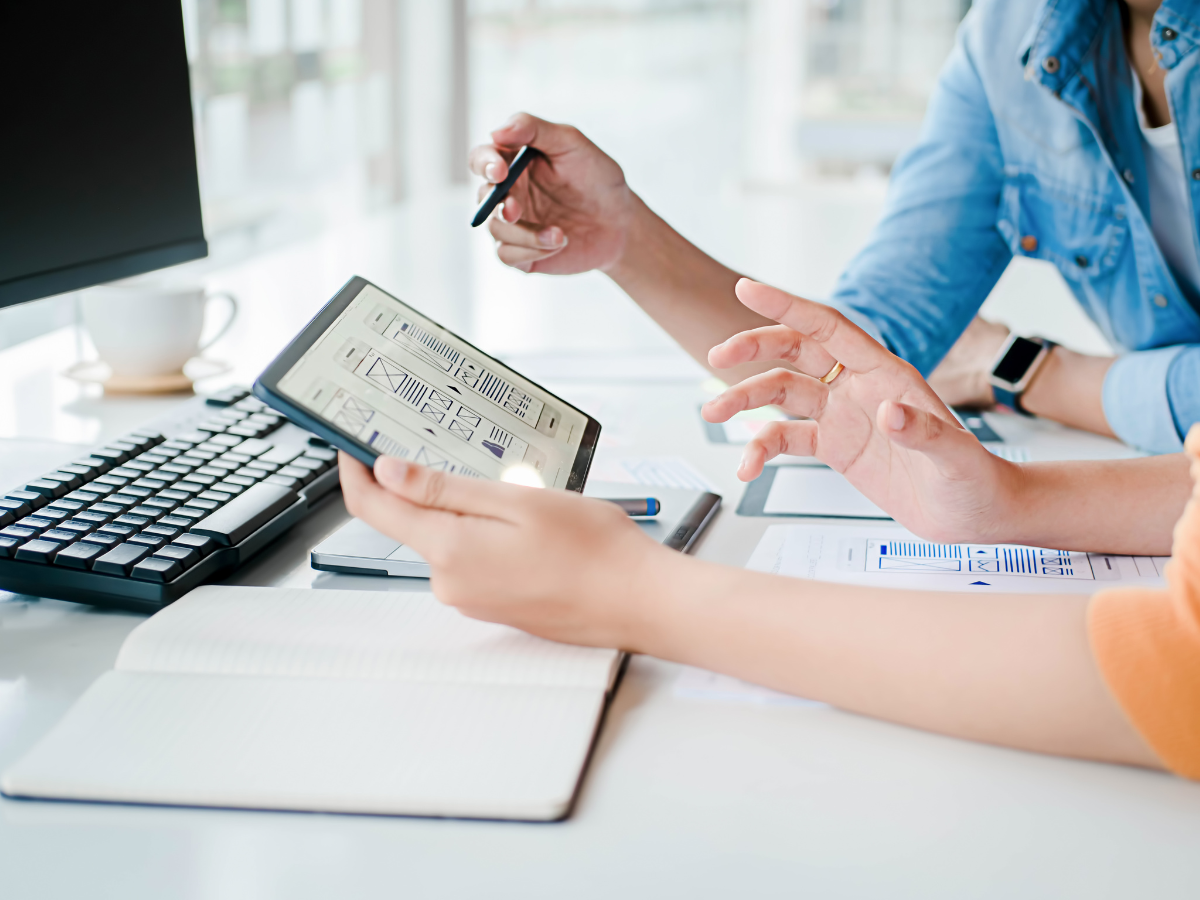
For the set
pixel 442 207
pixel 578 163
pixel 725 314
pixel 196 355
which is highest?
pixel 578 163

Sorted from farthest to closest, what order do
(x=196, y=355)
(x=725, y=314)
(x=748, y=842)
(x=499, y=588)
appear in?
(x=196, y=355) → (x=725, y=314) → (x=499, y=588) → (x=748, y=842)

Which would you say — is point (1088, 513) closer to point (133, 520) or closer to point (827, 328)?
point (827, 328)

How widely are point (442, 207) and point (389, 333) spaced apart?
2.81m

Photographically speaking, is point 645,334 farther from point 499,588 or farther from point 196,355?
point 499,588

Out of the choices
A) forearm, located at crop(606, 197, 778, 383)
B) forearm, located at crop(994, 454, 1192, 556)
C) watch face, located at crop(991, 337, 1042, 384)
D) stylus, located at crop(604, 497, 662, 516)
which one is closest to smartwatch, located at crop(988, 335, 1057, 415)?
watch face, located at crop(991, 337, 1042, 384)

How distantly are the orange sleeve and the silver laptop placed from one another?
0.90 feet

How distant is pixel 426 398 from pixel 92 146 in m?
0.44

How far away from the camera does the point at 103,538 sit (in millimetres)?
584

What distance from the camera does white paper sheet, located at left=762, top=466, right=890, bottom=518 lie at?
75cm

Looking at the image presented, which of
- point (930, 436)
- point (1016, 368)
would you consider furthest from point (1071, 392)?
point (930, 436)

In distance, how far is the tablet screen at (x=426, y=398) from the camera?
54 cm

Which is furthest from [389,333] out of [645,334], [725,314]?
[645,334]

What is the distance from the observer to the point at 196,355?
1.11m

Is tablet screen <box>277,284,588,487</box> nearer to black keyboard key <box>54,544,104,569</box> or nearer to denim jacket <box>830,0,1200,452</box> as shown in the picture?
black keyboard key <box>54,544,104,569</box>
